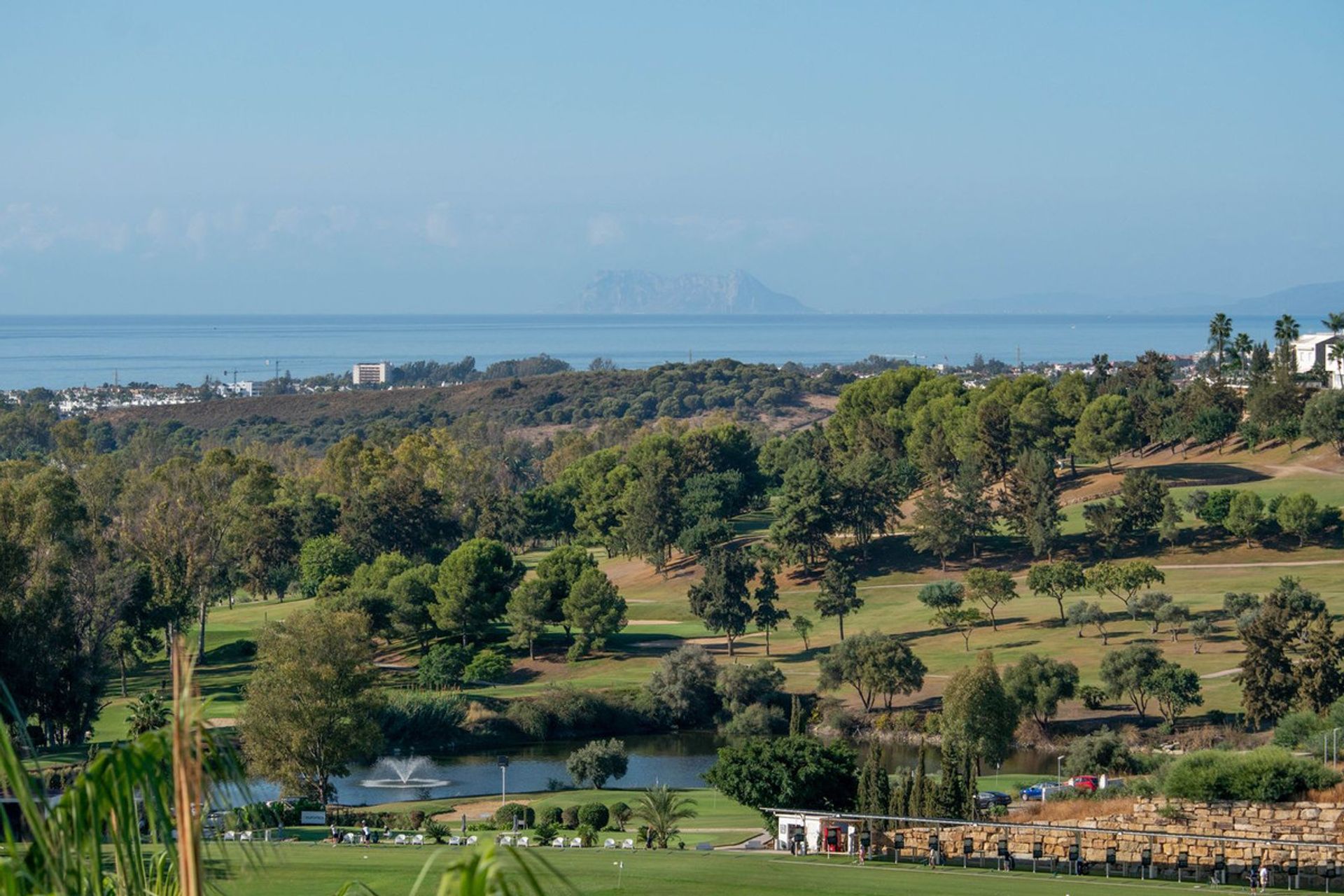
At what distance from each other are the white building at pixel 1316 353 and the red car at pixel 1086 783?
76.0 meters

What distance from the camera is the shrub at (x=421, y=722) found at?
5759cm

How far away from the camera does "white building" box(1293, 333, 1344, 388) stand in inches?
4547

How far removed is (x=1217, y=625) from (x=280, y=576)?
4575 centimetres

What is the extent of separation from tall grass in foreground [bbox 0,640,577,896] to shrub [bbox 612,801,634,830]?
33.3m

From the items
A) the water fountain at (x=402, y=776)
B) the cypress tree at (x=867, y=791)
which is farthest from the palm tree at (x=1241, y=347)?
the cypress tree at (x=867, y=791)

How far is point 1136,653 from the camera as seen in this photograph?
5575cm

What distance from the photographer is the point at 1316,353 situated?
12669cm

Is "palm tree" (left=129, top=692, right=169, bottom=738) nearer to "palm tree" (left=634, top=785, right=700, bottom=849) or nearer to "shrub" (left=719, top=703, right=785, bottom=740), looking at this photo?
"palm tree" (left=634, top=785, right=700, bottom=849)

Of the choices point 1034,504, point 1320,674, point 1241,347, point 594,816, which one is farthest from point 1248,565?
point 594,816

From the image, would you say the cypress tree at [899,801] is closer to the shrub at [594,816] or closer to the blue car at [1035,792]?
the blue car at [1035,792]

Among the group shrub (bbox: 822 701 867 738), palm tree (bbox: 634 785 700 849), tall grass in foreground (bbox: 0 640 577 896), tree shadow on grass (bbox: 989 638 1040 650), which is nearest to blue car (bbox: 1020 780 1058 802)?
palm tree (bbox: 634 785 700 849)

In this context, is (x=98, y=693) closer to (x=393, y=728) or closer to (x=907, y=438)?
(x=393, y=728)

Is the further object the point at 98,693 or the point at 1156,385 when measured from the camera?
the point at 1156,385

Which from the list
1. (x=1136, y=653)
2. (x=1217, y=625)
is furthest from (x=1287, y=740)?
(x=1217, y=625)
